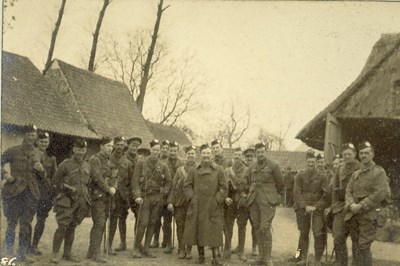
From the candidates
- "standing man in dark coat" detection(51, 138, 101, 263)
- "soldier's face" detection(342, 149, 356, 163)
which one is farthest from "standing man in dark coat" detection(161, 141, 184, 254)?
"soldier's face" detection(342, 149, 356, 163)

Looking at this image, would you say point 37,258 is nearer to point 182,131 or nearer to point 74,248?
point 74,248

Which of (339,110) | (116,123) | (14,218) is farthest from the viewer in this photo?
(116,123)

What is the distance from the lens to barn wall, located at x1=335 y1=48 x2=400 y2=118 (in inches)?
391

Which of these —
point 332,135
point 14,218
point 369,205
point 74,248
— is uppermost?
point 332,135

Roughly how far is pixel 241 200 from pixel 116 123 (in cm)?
930

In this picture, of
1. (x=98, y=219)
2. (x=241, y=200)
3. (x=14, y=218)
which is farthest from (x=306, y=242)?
(x=14, y=218)

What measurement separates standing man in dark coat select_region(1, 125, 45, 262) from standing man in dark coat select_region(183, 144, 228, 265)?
2.26 meters

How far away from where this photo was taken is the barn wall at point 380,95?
9930 millimetres

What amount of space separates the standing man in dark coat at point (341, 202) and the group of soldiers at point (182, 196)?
0.01 m

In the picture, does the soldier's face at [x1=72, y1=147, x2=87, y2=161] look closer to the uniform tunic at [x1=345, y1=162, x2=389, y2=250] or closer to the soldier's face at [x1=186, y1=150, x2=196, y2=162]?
the soldier's face at [x1=186, y1=150, x2=196, y2=162]

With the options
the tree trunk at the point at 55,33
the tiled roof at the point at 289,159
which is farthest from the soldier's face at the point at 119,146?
the tiled roof at the point at 289,159

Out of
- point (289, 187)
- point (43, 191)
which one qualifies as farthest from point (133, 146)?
point (289, 187)

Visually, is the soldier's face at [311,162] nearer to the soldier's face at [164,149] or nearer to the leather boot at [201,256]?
the leather boot at [201,256]

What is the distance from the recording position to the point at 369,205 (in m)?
5.88
